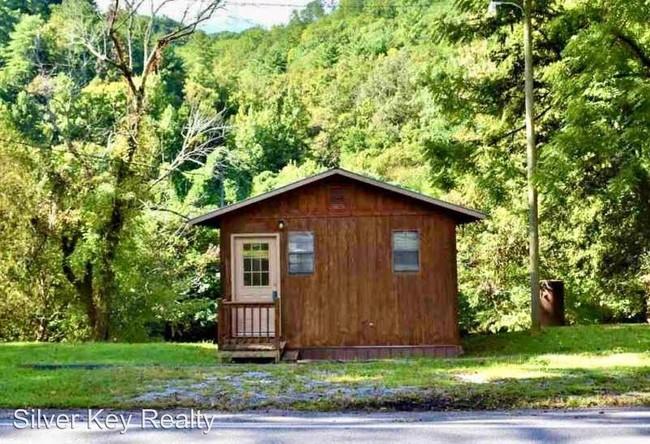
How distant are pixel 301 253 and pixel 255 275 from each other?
983mm

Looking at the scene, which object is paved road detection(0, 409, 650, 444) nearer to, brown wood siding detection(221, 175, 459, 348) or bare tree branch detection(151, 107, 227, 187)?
brown wood siding detection(221, 175, 459, 348)

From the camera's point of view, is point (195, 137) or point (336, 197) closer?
point (336, 197)

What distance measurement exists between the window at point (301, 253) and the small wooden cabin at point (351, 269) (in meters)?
0.02

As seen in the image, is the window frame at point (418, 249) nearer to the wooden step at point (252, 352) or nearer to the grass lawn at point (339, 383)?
the grass lawn at point (339, 383)

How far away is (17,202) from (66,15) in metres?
6.46

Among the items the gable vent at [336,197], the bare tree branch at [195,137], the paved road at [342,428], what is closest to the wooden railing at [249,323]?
the gable vent at [336,197]

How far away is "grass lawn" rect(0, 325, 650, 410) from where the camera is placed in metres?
7.50

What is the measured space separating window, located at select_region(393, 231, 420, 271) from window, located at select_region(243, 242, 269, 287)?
2.43 m

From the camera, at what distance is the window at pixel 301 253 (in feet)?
45.0

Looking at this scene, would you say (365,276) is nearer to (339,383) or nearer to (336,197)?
(336,197)

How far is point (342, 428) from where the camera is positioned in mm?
6242

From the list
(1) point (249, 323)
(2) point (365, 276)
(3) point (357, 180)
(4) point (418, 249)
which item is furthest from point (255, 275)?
(4) point (418, 249)

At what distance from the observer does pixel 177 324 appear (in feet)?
85.6

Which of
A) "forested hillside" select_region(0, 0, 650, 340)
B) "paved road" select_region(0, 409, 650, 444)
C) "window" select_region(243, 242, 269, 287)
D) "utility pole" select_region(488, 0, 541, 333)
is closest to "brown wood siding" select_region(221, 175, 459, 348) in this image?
"window" select_region(243, 242, 269, 287)
